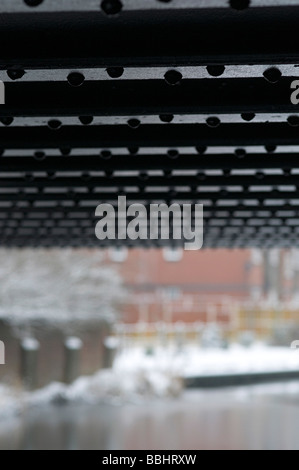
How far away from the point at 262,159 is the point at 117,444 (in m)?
10.7

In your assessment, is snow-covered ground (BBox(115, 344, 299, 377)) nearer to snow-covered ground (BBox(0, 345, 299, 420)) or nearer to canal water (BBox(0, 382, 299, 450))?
snow-covered ground (BBox(0, 345, 299, 420))

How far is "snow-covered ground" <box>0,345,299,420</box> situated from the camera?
1884 centimetres

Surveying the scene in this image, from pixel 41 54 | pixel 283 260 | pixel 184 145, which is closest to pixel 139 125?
pixel 184 145

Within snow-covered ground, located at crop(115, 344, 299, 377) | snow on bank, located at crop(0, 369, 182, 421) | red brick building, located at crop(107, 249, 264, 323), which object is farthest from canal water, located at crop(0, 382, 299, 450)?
red brick building, located at crop(107, 249, 264, 323)

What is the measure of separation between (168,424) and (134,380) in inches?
164

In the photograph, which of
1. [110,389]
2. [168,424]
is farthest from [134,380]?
[168,424]

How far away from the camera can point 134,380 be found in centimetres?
2080

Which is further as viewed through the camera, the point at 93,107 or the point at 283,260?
the point at 283,260

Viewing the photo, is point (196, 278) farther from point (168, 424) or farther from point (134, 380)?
point (168, 424)

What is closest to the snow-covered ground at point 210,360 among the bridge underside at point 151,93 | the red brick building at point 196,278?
the red brick building at point 196,278

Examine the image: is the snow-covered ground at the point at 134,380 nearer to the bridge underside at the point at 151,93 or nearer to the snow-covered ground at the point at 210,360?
the snow-covered ground at the point at 210,360

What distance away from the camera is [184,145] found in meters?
4.34

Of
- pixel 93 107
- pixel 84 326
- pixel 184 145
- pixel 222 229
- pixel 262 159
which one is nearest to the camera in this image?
pixel 93 107
